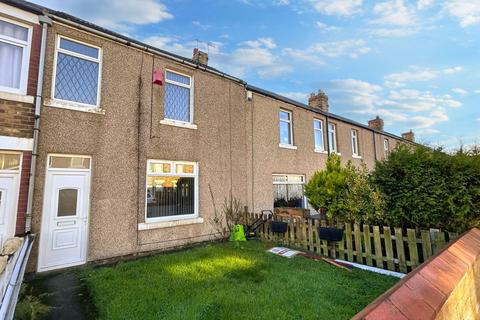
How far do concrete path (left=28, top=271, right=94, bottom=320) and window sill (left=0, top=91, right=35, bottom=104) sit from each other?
3.94 meters

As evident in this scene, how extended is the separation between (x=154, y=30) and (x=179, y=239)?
25.3 ft

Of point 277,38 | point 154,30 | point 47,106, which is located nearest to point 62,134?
point 47,106

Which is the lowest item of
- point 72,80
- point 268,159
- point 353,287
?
point 353,287

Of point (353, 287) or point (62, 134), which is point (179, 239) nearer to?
point (62, 134)

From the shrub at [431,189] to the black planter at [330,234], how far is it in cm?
115

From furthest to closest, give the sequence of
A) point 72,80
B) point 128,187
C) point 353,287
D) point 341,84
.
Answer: point 341,84, point 128,187, point 72,80, point 353,287

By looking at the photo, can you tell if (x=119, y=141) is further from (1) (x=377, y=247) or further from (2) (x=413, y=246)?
(2) (x=413, y=246)

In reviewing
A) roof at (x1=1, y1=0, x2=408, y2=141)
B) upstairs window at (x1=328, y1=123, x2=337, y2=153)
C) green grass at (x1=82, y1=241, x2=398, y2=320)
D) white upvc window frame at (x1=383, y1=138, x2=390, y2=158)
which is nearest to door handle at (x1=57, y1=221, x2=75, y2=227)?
green grass at (x1=82, y1=241, x2=398, y2=320)

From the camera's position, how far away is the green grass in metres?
3.76

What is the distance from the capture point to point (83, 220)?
634 cm

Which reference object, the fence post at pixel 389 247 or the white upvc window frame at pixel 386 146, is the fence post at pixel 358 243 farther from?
the white upvc window frame at pixel 386 146

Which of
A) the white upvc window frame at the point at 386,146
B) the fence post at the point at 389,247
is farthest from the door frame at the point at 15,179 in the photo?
the white upvc window frame at the point at 386,146

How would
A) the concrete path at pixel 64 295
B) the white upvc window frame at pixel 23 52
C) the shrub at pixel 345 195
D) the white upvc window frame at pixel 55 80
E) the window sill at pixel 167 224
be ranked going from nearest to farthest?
the concrete path at pixel 64 295
the white upvc window frame at pixel 23 52
the white upvc window frame at pixel 55 80
the shrub at pixel 345 195
the window sill at pixel 167 224

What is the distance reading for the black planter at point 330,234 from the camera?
20.9 ft
